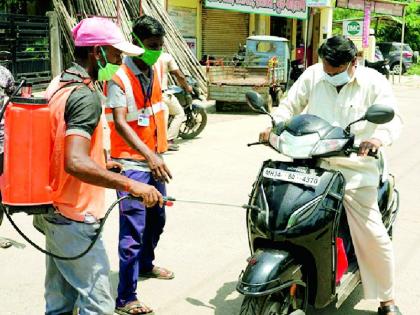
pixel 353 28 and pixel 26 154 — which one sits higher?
pixel 353 28

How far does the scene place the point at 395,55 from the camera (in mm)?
29453

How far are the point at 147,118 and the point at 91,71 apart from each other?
1.12 m

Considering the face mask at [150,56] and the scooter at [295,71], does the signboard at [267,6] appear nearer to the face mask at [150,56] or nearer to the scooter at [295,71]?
the scooter at [295,71]

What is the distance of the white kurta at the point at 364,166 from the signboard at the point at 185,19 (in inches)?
589

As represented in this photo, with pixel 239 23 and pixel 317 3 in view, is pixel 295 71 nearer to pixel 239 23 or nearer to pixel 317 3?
pixel 239 23

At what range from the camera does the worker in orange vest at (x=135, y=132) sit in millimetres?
3613

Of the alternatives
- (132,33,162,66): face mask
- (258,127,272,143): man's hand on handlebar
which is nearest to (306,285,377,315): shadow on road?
(258,127,272,143): man's hand on handlebar

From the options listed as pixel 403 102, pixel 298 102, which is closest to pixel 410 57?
pixel 403 102

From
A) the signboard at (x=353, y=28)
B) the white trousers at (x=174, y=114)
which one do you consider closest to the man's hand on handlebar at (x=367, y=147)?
the white trousers at (x=174, y=114)

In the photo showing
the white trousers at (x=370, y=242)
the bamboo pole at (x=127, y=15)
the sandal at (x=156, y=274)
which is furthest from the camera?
the bamboo pole at (x=127, y=15)

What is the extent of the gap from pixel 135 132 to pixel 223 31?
59.1ft

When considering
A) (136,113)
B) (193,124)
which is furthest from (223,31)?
(136,113)

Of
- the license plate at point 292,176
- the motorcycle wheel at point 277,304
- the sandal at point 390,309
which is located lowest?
the sandal at point 390,309

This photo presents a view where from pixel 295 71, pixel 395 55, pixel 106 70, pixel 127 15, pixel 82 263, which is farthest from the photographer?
pixel 395 55
